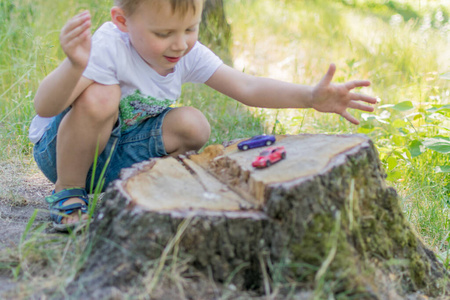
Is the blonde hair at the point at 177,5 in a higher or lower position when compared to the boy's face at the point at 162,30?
higher

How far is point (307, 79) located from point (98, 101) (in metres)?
2.72

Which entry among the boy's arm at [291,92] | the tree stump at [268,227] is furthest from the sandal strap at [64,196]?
the boy's arm at [291,92]

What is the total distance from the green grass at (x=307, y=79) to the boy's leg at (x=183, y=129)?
2.06ft

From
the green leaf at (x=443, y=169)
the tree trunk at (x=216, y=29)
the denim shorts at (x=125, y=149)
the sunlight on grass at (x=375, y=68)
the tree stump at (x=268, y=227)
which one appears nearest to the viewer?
the tree stump at (x=268, y=227)

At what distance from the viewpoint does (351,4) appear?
8.33m

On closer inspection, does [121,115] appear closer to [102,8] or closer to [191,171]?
[191,171]

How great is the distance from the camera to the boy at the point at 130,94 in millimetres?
1766

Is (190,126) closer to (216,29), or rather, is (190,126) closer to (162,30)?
(162,30)

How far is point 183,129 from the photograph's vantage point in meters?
2.17

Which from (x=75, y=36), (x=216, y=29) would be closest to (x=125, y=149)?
(x=75, y=36)

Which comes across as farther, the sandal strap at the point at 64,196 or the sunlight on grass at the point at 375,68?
the sunlight on grass at the point at 375,68

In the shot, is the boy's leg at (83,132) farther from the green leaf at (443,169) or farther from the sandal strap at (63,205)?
the green leaf at (443,169)

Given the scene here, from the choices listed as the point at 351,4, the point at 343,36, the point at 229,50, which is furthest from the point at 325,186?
the point at 351,4

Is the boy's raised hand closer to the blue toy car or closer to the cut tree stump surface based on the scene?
the cut tree stump surface
